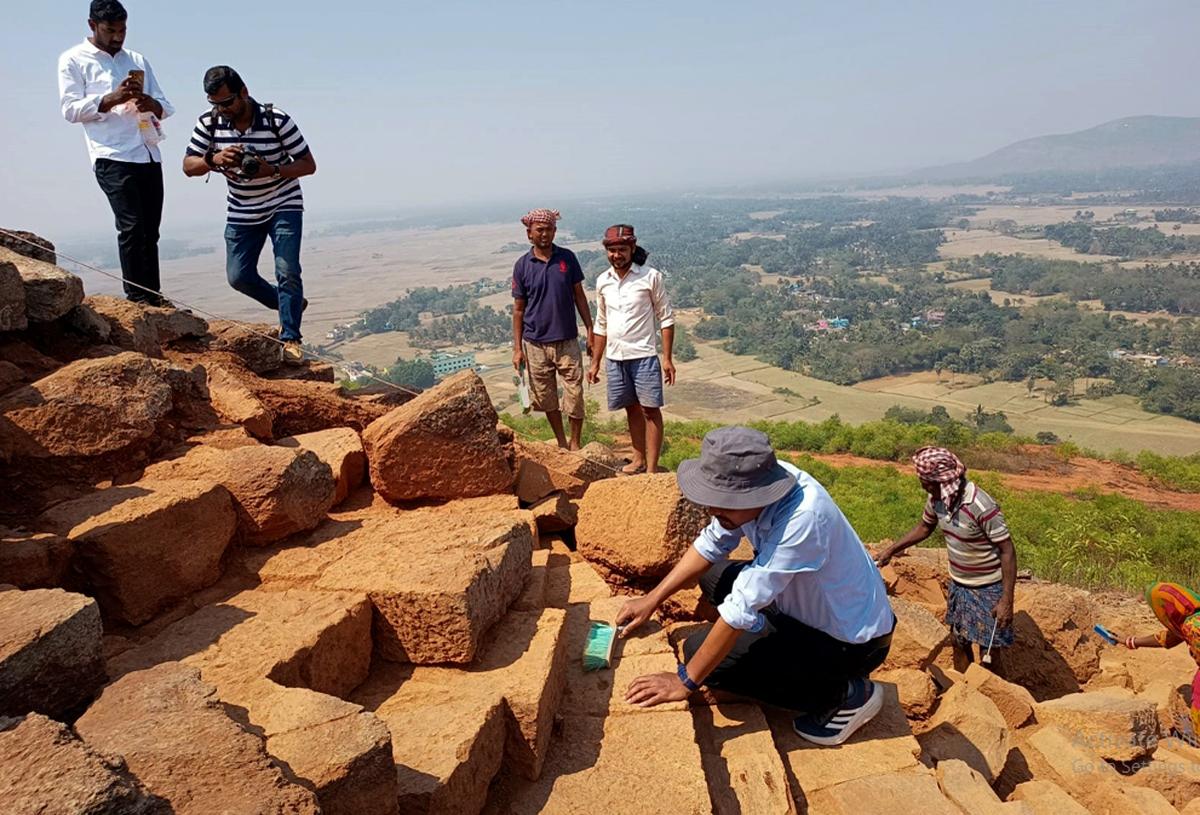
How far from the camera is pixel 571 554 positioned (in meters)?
4.41

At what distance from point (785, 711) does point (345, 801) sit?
6.83ft

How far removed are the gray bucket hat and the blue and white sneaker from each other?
1.08 metres

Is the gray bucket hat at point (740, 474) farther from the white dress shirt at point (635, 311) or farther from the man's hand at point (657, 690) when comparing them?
the white dress shirt at point (635, 311)

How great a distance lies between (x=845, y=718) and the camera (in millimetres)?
3158

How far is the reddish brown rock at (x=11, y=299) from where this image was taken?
152 inches

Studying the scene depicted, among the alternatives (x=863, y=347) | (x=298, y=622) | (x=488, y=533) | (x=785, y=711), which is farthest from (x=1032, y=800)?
(x=863, y=347)

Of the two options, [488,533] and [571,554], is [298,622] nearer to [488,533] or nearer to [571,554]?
[488,533]

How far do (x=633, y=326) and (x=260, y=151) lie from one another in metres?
2.87

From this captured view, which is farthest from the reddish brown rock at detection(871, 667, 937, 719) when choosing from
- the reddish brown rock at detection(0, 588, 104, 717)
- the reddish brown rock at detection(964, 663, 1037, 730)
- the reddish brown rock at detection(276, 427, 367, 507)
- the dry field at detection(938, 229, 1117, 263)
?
the dry field at detection(938, 229, 1117, 263)

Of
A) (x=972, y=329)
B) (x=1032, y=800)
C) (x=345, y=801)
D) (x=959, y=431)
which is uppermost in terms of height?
(x=345, y=801)

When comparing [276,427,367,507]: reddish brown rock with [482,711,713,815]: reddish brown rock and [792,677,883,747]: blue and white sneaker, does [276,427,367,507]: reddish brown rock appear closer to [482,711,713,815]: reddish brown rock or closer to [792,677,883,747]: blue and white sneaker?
[482,711,713,815]: reddish brown rock

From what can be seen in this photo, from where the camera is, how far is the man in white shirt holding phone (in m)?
5.01

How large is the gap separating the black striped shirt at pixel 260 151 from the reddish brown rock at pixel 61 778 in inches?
172

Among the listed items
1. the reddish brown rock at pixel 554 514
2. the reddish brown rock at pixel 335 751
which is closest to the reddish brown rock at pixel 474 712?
the reddish brown rock at pixel 335 751
